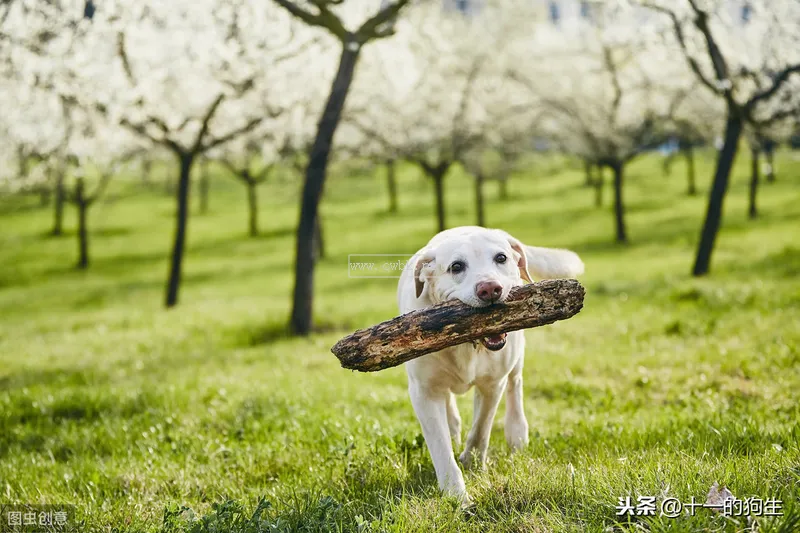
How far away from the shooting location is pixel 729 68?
14.7 m

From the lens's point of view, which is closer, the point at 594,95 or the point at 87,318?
the point at 87,318

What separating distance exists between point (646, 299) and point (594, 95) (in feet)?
48.8

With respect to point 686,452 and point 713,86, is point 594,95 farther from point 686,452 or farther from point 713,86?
point 686,452

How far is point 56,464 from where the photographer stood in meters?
4.93

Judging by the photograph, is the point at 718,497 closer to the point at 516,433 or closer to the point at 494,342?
the point at 494,342

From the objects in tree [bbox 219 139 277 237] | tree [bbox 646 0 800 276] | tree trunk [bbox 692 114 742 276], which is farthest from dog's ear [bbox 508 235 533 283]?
tree [bbox 219 139 277 237]

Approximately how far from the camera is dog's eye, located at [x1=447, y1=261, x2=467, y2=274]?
371 cm

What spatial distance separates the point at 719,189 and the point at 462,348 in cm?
1265

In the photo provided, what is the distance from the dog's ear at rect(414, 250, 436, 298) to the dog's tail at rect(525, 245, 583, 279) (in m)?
1.04

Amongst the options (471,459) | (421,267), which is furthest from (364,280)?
(421,267)

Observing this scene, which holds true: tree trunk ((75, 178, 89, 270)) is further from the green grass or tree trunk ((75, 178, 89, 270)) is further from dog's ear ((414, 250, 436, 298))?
dog's ear ((414, 250, 436, 298))

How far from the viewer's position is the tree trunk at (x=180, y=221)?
1602cm

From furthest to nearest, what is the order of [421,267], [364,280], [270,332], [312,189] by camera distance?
[364,280] < [270,332] < [312,189] < [421,267]

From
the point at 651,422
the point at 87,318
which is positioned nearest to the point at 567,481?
the point at 651,422
